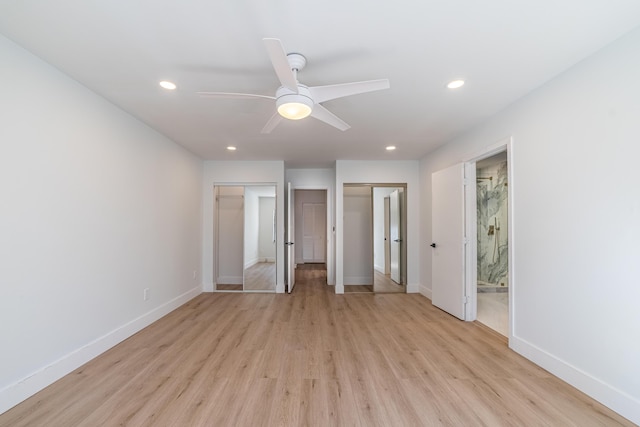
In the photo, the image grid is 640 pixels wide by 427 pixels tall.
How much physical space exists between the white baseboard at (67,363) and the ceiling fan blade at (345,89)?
9.31 feet

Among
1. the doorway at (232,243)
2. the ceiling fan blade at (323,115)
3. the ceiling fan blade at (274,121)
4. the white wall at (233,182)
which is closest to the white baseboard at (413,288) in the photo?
the white wall at (233,182)

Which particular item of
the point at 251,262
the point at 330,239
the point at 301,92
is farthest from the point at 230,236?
the point at 301,92

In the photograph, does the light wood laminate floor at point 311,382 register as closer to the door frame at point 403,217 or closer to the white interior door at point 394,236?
the door frame at point 403,217

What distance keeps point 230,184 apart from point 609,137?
16.0 ft

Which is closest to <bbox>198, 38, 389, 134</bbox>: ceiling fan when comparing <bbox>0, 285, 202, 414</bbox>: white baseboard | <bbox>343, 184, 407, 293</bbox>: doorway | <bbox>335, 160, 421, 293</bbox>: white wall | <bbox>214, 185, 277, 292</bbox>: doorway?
<bbox>0, 285, 202, 414</bbox>: white baseboard

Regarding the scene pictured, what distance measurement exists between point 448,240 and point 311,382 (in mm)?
2737

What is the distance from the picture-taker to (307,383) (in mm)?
2145

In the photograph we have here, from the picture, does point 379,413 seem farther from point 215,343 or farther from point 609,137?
point 609,137

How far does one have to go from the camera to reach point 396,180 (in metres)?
5.18

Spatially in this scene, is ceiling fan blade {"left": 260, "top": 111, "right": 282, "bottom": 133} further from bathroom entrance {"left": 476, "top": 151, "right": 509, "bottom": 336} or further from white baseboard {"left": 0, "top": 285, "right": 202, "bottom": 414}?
bathroom entrance {"left": 476, "top": 151, "right": 509, "bottom": 336}

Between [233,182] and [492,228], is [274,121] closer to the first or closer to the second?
[233,182]

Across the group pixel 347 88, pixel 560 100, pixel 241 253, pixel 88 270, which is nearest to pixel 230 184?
pixel 241 253

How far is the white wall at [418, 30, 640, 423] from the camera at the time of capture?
1768mm

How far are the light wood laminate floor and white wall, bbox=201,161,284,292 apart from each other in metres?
1.62
